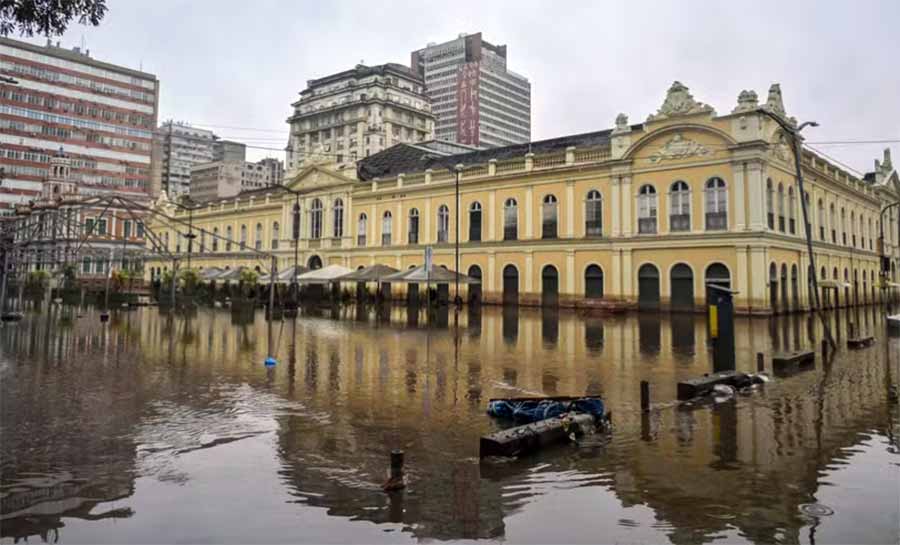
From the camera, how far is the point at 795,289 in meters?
35.0

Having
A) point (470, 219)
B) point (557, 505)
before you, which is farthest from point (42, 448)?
point (470, 219)

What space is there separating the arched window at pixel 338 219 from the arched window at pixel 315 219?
193 cm

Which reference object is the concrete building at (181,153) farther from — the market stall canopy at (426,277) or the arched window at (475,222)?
the market stall canopy at (426,277)

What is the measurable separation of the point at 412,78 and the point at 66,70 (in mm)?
52578

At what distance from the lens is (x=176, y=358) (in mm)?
15570

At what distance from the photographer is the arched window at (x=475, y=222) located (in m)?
43.2

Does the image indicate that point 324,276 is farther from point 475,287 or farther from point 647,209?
point 647,209

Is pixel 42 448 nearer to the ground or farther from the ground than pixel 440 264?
nearer to the ground

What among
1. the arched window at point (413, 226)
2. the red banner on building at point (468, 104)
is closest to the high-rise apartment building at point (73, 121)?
the arched window at point (413, 226)

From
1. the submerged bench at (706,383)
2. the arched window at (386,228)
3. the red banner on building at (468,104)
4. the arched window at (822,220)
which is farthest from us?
the red banner on building at (468,104)

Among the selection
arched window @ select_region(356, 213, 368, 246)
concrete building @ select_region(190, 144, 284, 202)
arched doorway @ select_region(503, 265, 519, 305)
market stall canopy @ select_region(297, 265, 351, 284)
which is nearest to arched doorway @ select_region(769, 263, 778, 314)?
arched doorway @ select_region(503, 265, 519, 305)

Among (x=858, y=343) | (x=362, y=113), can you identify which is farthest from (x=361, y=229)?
(x=362, y=113)

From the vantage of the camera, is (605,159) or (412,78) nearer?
(605,159)

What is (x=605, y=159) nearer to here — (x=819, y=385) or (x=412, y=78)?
(x=819, y=385)
